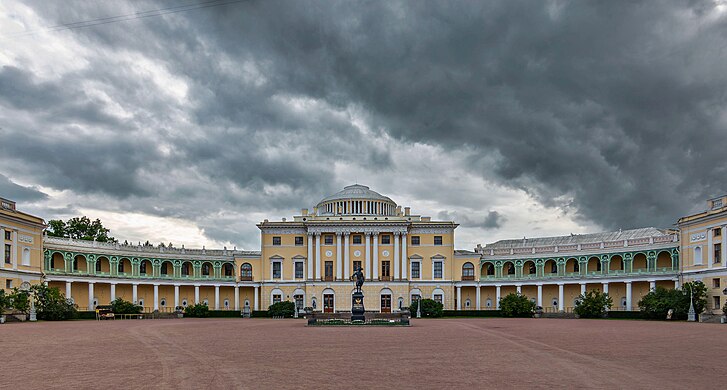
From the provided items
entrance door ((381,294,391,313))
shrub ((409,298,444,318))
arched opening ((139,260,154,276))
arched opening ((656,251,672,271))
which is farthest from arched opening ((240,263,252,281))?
arched opening ((656,251,672,271))

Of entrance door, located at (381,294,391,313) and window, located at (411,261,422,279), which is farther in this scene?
window, located at (411,261,422,279)

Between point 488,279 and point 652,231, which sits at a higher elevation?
point 652,231

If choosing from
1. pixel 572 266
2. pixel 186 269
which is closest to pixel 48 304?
pixel 186 269

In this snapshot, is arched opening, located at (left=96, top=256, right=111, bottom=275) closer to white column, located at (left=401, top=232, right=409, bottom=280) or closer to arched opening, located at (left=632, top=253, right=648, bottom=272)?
white column, located at (left=401, top=232, right=409, bottom=280)

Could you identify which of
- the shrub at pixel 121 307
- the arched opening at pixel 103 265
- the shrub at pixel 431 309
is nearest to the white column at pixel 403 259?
the shrub at pixel 431 309

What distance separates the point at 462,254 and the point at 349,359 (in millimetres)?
64700

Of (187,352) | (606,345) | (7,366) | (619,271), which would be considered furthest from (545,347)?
(619,271)

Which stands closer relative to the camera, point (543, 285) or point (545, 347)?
point (545, 347)

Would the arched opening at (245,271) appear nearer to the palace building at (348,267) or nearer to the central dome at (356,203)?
the palace building at (348,267)

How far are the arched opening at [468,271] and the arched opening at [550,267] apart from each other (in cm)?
868

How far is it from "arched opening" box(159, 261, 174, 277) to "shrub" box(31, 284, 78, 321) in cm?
2297

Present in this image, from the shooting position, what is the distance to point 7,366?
19.4m

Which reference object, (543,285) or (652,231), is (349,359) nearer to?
(543,285)

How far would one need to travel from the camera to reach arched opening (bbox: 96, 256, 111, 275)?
77537 millimetres
